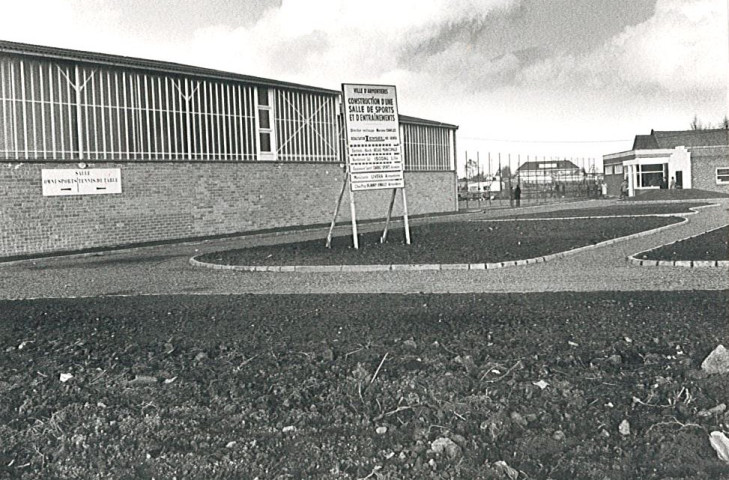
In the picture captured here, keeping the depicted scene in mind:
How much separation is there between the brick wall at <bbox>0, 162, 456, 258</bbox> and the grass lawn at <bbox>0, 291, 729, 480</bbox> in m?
11.7

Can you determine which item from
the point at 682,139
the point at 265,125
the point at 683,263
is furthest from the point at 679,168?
the point at 683,263

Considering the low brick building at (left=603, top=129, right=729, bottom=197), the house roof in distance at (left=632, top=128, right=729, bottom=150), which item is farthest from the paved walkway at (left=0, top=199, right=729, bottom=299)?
the house roof in distance at (left=632, top=128, right=729, bottom=150)

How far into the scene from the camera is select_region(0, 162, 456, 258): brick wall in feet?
60.1

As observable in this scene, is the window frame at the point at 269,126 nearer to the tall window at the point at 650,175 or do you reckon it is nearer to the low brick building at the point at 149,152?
the low brick building at the point at 149,152

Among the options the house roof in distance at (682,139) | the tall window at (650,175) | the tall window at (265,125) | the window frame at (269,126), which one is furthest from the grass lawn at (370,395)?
the house roof in distance at (682,139)

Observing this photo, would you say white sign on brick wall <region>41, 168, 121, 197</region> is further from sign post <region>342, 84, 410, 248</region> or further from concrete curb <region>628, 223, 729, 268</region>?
concrete curb <region>628, 223, 729, 268</region>

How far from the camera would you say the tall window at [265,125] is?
25594 millimetres

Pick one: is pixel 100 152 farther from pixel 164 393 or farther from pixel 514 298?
pixel 164 393

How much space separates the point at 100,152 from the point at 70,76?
2.06m

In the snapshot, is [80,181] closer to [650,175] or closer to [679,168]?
[650,175]

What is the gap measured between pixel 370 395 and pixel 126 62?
59.0ft

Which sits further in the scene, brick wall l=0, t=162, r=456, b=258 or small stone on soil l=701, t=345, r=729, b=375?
brick wall l=0, t=162, r=456, b=258

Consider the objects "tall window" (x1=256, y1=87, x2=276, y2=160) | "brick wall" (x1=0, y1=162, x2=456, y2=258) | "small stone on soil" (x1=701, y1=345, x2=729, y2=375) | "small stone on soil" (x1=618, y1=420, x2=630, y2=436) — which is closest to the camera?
"small stone on soil" (x1=618, y1=420, x2=630, y2=436)

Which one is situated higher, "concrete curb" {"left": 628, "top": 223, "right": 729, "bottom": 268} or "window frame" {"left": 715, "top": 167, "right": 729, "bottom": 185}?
"window frame" {"left": 715, "top": 167, "right": 729, "bottom": 185}
